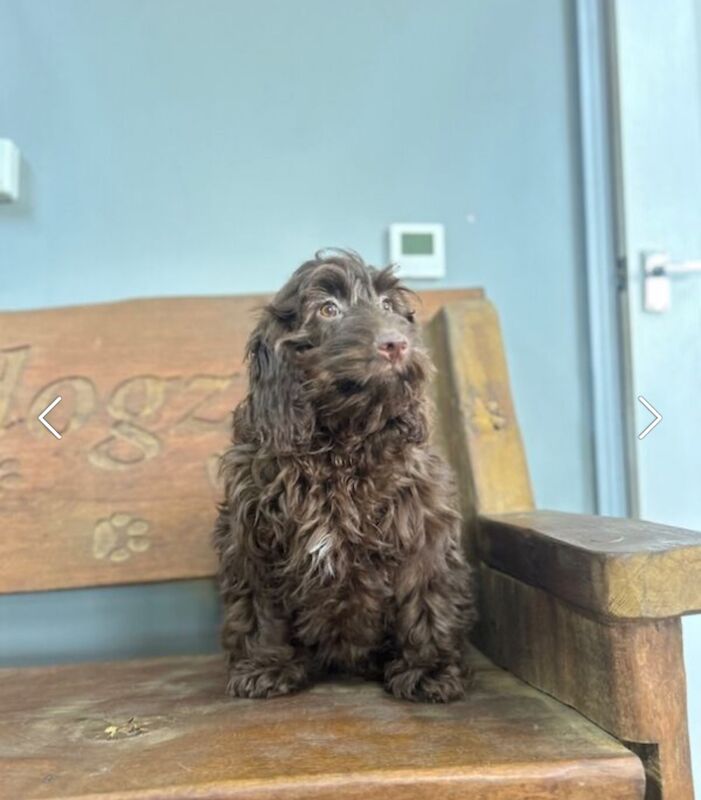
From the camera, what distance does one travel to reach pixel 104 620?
135 centimetres

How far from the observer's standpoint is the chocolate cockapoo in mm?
902

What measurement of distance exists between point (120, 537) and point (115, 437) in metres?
0.17

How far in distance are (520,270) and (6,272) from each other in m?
0.95

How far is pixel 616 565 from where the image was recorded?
731mm

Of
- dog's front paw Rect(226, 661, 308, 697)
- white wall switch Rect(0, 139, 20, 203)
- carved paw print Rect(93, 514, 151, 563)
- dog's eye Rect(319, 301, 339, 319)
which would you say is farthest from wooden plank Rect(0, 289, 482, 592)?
dog's eye Rect(319, 301, 339, 319)

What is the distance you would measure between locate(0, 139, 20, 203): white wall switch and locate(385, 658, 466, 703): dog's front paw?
3.40ft

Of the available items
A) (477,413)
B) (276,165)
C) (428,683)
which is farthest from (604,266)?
(428,683)

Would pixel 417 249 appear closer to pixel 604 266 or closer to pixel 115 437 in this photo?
pixel 604 266

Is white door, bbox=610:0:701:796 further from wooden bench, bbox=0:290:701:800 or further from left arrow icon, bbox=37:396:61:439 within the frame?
left arrow icon, bbox=37:396:61:439

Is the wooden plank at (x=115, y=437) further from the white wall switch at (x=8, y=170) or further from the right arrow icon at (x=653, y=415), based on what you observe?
the right arrow icon at (x=653, y=415)

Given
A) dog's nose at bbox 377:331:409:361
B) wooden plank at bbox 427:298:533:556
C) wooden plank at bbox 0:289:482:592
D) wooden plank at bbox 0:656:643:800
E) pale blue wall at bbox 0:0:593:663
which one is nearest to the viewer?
wooden plank at bbox 0:656:643:800

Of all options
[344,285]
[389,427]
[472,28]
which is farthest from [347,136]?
[389,427]

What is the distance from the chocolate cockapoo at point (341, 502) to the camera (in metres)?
0.90

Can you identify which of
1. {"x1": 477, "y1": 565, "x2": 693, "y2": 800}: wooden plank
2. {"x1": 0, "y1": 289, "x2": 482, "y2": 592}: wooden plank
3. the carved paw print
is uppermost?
{"x1": 0, "y1": 289, "x2": 482, "y2": 592}: wooden plank
